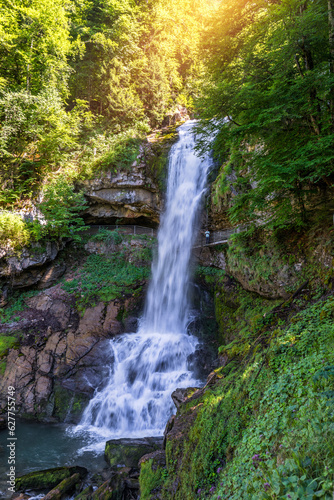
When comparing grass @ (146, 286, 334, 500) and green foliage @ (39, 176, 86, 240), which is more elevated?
green foliage @ (39, 176, 86, 240)

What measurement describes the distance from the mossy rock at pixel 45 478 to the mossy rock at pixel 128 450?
644 mm

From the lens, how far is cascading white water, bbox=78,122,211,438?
8.21 m

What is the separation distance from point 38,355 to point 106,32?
67.7ft

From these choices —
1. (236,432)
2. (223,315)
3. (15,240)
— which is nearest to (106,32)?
(15,240)

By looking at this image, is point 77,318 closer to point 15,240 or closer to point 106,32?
point 15,240

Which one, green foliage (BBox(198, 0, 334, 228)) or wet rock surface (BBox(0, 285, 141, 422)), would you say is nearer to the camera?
green foliage (BBox(198, 0, 334, 228))

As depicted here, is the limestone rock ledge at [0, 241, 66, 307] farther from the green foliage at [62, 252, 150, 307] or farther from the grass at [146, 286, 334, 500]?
the grass at [146, 286, 334, 500]

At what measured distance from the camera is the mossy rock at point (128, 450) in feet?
19.7

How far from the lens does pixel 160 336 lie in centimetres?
1077

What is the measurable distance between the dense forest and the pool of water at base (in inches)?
44.9

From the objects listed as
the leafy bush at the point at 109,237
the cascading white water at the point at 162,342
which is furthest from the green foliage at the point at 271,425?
the leafy bush at the point at 109,237

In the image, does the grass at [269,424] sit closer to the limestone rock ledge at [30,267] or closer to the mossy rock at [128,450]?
the mossy rock at [128,450]

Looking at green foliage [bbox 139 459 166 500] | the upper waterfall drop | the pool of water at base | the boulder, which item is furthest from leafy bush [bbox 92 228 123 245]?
green foliage [bbox 139 459 166 500]

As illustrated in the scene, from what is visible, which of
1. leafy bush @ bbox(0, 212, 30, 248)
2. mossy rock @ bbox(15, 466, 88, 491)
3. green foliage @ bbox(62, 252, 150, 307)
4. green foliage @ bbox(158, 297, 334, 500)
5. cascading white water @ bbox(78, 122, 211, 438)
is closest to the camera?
green foliage @ bbox(158, 297, 334, 500)
